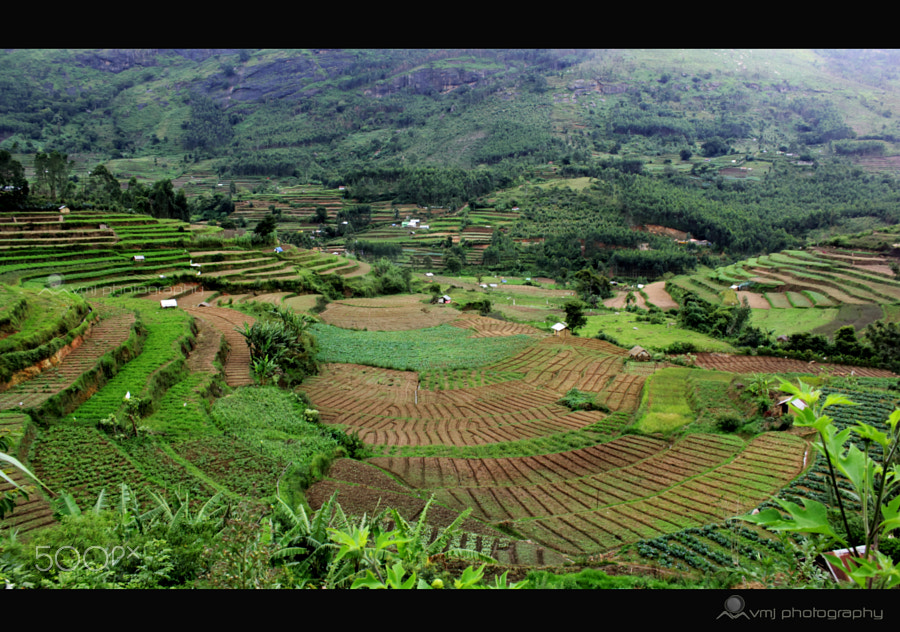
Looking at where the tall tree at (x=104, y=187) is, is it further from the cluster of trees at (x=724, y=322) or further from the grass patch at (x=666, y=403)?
the cluster of trees at (x=724, y=322)

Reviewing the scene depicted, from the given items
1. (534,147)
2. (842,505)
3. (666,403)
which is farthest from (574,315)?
(534,147)

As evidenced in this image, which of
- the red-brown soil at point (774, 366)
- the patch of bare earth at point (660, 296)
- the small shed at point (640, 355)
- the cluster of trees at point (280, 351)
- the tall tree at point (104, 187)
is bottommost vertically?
the patch of bare earth at point (660, 296)

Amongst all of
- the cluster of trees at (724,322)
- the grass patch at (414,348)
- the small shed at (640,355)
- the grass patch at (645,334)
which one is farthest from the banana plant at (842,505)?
the cluster of trees at (724,322)

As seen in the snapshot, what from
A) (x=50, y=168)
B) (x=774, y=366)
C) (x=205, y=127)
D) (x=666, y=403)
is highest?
(x=205, y=127)

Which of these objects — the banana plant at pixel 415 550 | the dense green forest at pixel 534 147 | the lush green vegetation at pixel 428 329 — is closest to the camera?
the banana plant at pixel 415 550

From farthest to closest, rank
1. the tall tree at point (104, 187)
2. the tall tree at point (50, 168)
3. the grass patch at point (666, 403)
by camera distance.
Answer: the tall tree at point (104, 187), the tall tree at point (50, 168), the grass patch at point (666, 403)

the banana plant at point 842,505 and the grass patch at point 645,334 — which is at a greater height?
the banana plant at point 842,505

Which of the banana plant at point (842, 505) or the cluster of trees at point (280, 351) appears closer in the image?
the banana plant at point (842, 505)

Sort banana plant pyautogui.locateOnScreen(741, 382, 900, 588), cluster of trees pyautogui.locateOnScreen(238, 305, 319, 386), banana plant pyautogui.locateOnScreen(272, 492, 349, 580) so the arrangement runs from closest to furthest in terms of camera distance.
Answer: banana plant pyautogui.locateOnScreen(741, 382, 900, 588) < banana plant pyautogui.locateOnScreen(272, 492, 349, 580) < cluster of trees pyautogui.locateOnScreen(238, 305, 319, 386)

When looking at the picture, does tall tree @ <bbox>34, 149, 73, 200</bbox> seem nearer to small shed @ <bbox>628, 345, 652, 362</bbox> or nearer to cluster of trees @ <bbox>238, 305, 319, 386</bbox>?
cluster of trees @ <bbox>238, 305, 319, 386</bbox>

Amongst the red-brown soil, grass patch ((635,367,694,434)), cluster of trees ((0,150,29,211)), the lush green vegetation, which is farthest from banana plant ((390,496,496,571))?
cluster of trees ((0,150,29,211))

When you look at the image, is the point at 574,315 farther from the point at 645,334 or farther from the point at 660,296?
the point at 660,296
